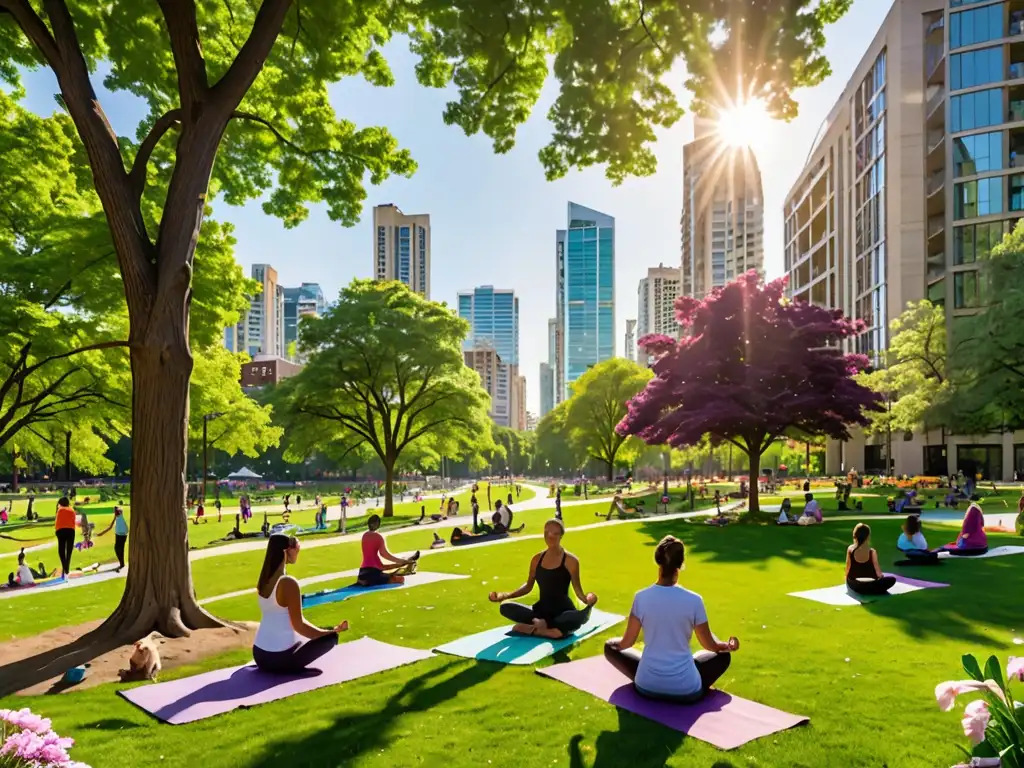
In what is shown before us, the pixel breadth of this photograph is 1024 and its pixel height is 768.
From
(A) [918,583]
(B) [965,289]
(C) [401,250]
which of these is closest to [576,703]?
(A) [918,583]

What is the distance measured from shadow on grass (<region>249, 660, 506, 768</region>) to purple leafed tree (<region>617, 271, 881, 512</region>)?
1979cm

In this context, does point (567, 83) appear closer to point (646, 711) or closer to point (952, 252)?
point (646, 711)

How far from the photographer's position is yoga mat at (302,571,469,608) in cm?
1283

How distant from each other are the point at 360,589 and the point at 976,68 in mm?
67668

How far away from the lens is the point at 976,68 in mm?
58375

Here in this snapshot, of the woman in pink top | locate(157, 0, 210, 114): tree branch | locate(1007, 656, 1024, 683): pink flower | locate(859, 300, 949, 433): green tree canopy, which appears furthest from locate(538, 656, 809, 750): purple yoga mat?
locate(859, 300, 949, 433): green tree canopy

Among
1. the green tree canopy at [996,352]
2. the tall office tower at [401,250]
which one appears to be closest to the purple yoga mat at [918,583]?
the green tree canopy at [996,352]

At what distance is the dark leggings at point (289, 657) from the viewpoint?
25.1 ft

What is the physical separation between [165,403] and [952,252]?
215 ft

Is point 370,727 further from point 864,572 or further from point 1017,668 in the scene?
point 864,572

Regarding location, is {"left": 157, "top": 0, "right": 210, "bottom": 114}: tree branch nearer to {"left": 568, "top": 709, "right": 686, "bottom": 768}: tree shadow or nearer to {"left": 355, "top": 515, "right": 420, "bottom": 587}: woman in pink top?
{"left": 355, "top": 515, "right": 420, "bottom": 587}: woman in pink top

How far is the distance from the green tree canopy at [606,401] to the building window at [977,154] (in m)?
30.9

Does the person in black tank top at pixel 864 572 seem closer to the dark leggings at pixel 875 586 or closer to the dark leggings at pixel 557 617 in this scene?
the dark leggings at pixel 875 586

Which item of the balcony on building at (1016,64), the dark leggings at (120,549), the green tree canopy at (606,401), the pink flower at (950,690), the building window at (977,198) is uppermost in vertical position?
the balcony on building at (1016,64)
